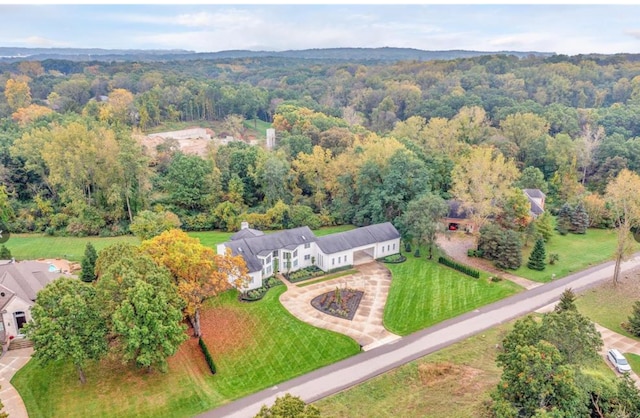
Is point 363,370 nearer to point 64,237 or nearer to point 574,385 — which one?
point 574,385

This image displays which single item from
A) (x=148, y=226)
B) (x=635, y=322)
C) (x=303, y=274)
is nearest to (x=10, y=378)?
(x=148, y=226)

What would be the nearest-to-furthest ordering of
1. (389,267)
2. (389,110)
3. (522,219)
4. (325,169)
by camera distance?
1. (389,267)
2. (522,219)
3. (325,169)
4. (389,110)

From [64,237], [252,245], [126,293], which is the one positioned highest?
[126,293]

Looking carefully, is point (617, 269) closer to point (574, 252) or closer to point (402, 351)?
point (574, 252)

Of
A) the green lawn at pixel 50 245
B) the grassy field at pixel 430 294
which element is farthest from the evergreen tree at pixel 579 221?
the green lawn at pixel 50 245

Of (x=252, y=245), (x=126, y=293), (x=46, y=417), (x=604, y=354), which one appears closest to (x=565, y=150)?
(x=604, y=354)

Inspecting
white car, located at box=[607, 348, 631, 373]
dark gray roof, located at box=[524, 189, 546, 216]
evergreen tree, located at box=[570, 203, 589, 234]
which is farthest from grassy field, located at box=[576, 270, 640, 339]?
dark gray roof, located at box=[524, 189, 546, 216]

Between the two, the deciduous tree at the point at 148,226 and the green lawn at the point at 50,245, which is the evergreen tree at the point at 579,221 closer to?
the deciduous tree at the point at 148,226
